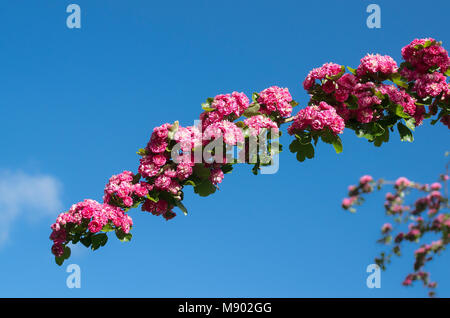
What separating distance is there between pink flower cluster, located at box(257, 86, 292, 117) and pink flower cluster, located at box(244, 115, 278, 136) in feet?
0.95

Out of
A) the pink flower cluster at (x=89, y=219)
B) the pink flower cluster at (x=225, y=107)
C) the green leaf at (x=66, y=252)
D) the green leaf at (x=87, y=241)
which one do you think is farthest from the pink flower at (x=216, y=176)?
the green leaf at (x=66, y=252)

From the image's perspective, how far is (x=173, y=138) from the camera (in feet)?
17.7

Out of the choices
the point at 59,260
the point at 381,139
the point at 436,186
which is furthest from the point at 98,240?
the point at 436,186

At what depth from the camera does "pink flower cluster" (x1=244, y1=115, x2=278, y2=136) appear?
18.1ft

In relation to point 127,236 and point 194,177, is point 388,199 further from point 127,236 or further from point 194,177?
point 127,236

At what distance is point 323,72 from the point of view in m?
5.96

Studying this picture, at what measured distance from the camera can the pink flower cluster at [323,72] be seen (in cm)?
595

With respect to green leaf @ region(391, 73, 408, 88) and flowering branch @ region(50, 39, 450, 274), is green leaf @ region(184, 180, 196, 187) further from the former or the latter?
green leaf @ region(391, 73, 408, 88)

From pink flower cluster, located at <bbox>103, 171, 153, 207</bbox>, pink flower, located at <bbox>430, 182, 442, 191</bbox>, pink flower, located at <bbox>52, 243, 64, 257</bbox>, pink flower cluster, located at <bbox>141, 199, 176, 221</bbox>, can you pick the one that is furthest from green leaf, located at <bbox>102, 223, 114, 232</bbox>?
pink flower, located at <bbox>430, 182, 442, 191</bbox>
